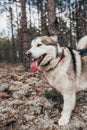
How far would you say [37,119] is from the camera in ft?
18.2

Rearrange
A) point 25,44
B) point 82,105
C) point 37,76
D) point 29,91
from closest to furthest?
point 82,105 < point 29,91 < point 37,76 < point 25,44

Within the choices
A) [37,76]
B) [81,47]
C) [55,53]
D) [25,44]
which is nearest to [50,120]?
[55,53]

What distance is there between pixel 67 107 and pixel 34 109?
3.04 feet

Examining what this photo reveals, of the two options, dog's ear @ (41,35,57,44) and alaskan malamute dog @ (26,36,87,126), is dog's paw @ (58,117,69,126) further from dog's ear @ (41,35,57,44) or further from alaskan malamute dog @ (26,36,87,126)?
dog's ear @ (41,35,57,44)

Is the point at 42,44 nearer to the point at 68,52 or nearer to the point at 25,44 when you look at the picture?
the point at 68,52

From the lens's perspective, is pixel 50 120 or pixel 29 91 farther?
pixel 29 91

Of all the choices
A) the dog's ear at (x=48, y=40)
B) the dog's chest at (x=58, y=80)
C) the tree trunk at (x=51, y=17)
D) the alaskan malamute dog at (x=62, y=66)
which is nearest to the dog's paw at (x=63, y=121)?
the alaskan malamute dog at (x=62, y=66)

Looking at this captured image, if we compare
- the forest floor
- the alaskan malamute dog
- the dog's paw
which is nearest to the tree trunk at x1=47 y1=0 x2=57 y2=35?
the forest floor

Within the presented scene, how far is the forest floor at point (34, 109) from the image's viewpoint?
534cm

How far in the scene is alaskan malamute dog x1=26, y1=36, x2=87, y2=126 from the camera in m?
5.00

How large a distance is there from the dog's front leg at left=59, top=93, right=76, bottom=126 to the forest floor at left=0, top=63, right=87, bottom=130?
0.39 feet

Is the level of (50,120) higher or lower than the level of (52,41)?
lower

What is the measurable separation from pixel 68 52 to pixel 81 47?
3.30ft

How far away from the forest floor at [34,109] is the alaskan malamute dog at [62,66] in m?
0.32
